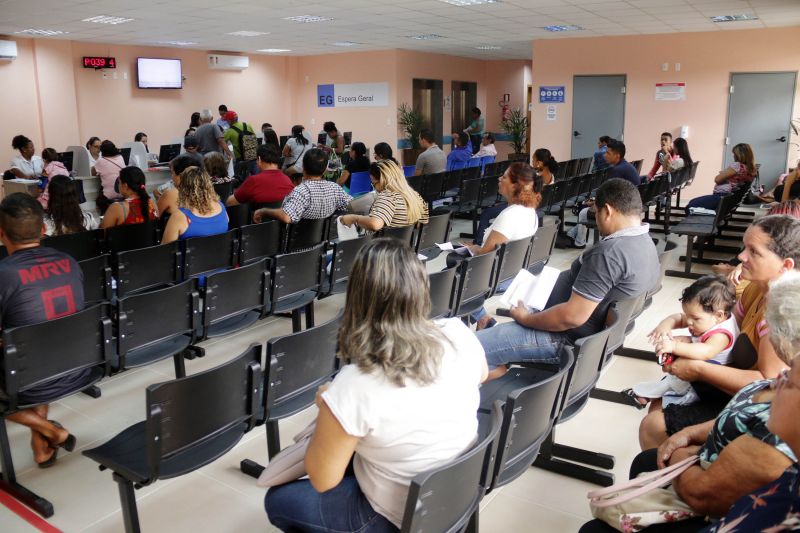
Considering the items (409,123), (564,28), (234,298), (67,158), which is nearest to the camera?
(234,298)

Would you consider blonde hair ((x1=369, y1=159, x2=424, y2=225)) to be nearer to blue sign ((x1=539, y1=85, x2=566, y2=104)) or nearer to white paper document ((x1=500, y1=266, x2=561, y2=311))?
white paper document ((x1=500, y1=266, x2=561, y2=311))

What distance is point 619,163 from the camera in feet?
24.4

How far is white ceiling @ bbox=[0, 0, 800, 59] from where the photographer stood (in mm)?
8773

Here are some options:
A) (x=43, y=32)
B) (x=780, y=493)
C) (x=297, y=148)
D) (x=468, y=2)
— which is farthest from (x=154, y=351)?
(x=43, y=32)

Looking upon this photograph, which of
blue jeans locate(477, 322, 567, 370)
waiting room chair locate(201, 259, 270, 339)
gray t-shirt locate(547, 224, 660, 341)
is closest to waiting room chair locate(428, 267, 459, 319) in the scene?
blue jeans locate(477, 322, 567, 370)

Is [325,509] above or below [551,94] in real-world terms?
below

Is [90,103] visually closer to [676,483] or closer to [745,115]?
[745,115]

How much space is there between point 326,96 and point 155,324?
1432 cm

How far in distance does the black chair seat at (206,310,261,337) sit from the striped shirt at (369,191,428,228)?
1321 mm

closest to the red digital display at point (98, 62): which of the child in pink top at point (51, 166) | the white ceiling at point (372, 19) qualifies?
the white ceiling at point (372, 19)

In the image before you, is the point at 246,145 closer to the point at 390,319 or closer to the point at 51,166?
the point at 51,166

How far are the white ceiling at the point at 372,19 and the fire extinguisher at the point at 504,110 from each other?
192 inches

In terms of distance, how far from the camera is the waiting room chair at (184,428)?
2092mm

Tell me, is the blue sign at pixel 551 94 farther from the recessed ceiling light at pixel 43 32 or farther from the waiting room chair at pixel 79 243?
the waiting room chair at pixel 79 243
